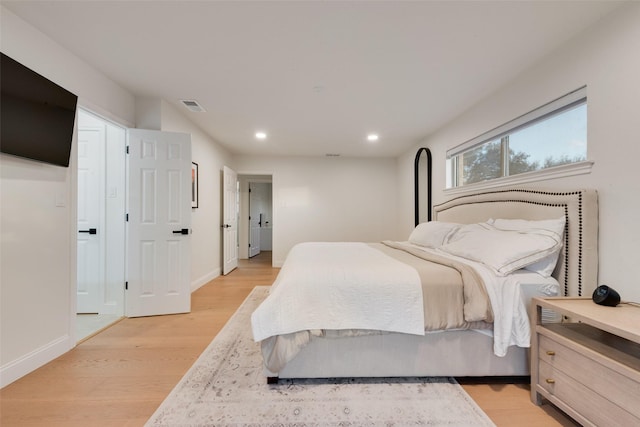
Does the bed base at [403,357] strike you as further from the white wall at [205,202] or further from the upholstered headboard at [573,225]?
the white wall at [205,202]

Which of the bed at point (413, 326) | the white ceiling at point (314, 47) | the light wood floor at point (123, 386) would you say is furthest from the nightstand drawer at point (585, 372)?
the white ceiling at point (314, 47)

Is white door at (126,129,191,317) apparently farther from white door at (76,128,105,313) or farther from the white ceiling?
the white ceiling

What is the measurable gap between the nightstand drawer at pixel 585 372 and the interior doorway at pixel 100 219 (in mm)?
3575

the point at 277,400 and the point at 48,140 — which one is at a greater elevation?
the point at 48,140

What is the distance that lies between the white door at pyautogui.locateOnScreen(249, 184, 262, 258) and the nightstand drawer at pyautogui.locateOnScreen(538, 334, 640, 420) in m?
6.36

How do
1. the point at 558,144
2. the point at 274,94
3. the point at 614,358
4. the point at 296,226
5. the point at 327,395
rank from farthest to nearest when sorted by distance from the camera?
1. the point at 296,226
2. the point at 274,94
3. the point at 558,144
4. the point at 327,395
5. the point at 614,358

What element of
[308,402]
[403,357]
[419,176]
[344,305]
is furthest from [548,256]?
[419,176]

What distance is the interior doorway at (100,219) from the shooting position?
9.30 feet

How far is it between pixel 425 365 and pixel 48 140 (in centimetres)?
295

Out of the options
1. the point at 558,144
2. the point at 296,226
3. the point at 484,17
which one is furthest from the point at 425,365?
the point at 296,226

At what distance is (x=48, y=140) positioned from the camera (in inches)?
73.5

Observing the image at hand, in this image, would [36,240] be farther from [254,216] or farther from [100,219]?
[254,216]

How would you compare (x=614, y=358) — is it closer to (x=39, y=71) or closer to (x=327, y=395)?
(x=327, y=395)

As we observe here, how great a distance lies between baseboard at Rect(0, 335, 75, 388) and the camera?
168 cm
